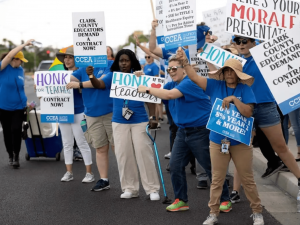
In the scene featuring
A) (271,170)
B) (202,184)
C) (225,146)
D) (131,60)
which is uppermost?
(131,60)

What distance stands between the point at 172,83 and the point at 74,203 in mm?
1950

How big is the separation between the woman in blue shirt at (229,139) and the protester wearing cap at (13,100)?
4704mm

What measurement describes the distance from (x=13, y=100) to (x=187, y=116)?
4387 millimetres

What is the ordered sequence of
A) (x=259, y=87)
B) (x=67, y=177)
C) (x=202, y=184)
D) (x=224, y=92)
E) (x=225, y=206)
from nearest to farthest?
(x=224, y=92) < (x=259, y=87) < (x=225, y=206) < (x=202, y=184) < (x=67, y=177)

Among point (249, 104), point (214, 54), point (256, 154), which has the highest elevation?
point (214, 54)

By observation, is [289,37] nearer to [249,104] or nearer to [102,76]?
[249,104]

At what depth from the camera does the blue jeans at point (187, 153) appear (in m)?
5.81

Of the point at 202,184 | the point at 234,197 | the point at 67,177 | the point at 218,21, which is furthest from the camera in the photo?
the point at 218,21

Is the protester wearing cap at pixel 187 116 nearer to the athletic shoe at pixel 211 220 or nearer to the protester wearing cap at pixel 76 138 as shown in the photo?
the athletic shoe at pixel 211 220

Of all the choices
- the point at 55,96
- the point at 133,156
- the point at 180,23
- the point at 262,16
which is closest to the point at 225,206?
the point at 133,156

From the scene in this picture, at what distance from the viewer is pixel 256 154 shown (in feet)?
29.0

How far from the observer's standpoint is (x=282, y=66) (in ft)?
17.7

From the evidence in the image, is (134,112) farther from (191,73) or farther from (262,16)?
(262,16)

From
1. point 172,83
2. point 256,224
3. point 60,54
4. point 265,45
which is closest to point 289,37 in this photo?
point 265,45
